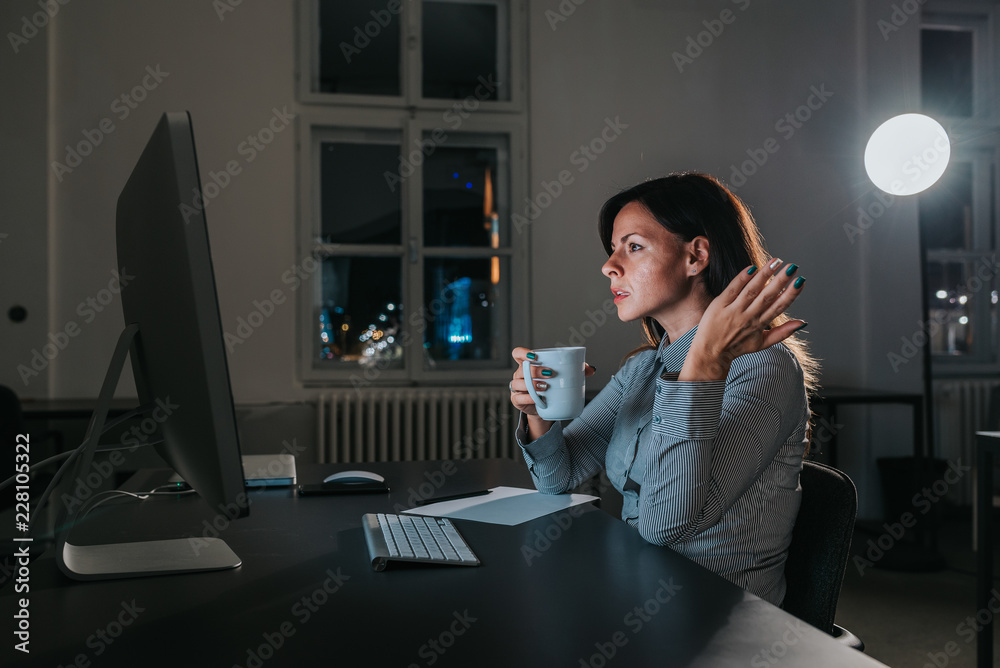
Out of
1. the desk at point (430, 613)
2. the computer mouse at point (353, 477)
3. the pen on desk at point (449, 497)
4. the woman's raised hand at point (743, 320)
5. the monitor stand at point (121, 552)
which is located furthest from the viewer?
the computer mouse at point (353, 477)

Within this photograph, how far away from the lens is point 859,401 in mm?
3457

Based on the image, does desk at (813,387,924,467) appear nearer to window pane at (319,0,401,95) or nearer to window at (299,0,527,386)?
window at (299,0,527,386)

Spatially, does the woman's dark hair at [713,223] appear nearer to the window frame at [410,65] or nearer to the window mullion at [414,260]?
the window mullion at [414,260]

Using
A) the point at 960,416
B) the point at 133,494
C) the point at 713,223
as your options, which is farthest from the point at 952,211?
the point at 133,494

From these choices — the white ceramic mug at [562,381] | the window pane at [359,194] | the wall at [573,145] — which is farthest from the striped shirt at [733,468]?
the window pane at [359,194]

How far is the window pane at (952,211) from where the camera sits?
442 cm

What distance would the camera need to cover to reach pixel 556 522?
46.6 inches

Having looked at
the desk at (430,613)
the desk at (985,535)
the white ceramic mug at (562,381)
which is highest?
the white ceramic mug at (562,381)

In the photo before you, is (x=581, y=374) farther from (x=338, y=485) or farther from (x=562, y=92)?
(x=562, y=92)

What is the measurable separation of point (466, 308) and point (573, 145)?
41.8 inches

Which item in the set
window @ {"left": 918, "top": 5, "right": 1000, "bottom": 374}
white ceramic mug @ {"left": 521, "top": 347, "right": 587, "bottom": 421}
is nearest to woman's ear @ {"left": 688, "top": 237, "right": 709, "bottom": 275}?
white ceramic mug @ {"left": 521, "top": 347, "right": 587, "bottom": 421}

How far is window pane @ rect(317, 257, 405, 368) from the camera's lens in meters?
3.92

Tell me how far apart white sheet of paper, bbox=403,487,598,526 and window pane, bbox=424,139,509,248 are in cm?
269

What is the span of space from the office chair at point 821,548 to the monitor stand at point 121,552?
2.68 ft
